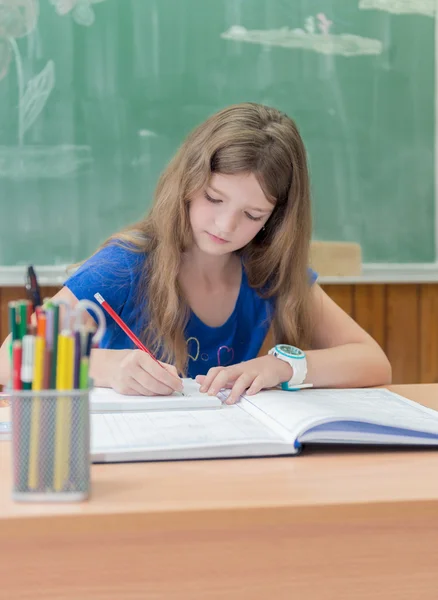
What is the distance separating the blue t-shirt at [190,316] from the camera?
1.39m

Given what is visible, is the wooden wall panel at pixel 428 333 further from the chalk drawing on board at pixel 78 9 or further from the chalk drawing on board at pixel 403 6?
the chalk drawing on board at pixel 78 9

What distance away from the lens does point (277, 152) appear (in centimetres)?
135

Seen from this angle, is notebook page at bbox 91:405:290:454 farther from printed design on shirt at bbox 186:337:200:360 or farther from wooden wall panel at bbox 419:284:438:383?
wooden wall panel at bbox 419:284:438:383

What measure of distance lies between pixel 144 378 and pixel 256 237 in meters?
0.62

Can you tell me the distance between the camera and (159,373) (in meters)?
0.99

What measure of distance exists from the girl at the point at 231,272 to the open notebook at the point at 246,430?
240mm

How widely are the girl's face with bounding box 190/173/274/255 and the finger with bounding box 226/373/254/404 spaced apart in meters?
0.32

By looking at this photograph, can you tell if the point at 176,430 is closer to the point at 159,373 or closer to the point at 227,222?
the point at 159,373

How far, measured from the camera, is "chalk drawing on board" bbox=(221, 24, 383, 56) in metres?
2.38

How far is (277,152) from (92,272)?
15.4 inches

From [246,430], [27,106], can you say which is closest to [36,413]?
[246,430]

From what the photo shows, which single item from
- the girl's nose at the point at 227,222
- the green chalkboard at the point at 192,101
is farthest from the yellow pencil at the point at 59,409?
the green chalkboard at the point at 192,101

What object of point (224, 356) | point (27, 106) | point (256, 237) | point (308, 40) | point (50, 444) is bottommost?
point (224, 356)

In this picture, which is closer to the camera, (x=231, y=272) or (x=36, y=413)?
(x=36, y=413)
